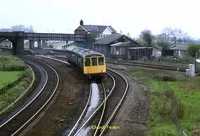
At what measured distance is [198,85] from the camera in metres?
29.4

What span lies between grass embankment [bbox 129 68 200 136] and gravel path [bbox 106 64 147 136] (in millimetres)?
596

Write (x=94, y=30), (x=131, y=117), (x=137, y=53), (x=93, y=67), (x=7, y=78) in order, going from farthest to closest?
1. (x=94, y=30)
2. (x=137, y=53)
3. (x=93, y=67)
4. (x=7, y=78)
5. (x=131, y=117)

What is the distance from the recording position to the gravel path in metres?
15.4

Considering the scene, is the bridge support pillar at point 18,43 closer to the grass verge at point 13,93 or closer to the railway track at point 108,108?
the grass verge at point 13,93

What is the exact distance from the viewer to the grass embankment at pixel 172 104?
15902mm

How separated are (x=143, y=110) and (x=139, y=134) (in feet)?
15.8

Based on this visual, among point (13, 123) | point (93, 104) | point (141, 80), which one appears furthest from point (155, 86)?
point (13, 123)

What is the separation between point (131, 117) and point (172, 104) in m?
3.31

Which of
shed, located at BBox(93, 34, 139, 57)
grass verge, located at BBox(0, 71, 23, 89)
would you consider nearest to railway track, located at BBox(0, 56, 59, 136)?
grass verge, located at BBox(0, 71, 23, 89)

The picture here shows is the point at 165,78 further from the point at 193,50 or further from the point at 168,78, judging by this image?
the point at 193,50

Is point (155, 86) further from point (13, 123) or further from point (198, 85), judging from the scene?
point (13, 123)

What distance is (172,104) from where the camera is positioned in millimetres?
19906

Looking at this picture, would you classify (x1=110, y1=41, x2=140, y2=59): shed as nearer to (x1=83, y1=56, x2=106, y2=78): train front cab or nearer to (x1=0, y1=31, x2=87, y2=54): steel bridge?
(x1=0, y1=31, x2=87, y2=54): steel bridge

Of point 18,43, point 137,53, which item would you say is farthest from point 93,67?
point 18,43
